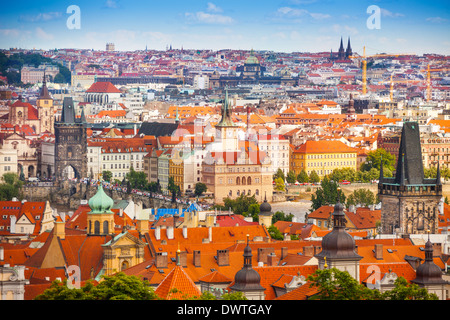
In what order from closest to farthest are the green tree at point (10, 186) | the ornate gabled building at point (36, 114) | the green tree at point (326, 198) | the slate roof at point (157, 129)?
the green tree at point (326, 198)
the green tree at point (10, 186)
the slate roof at point (157, 129)
the ornate gabled building at point (36, 114)

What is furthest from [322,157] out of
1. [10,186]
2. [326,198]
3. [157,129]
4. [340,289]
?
[340,289]

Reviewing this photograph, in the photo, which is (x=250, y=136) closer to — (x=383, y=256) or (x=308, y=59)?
(x=383, y=256)

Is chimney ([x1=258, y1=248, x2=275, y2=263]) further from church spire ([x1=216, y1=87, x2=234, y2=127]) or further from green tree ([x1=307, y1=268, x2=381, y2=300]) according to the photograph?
church spire ([x1=216, y1=87, x2=234, y2=127])

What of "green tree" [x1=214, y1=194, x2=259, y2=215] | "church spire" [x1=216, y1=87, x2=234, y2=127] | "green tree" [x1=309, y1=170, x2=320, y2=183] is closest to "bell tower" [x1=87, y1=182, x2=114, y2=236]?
"green tree" [x1=214, y1=194, x2=259, y2=215]

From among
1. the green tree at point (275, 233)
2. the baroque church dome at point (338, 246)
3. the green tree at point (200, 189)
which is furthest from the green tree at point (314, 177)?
the baroque church dome at point (338, 246)

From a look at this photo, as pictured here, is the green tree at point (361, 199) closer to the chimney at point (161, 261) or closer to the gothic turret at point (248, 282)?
the chimney at point (161, 261)
